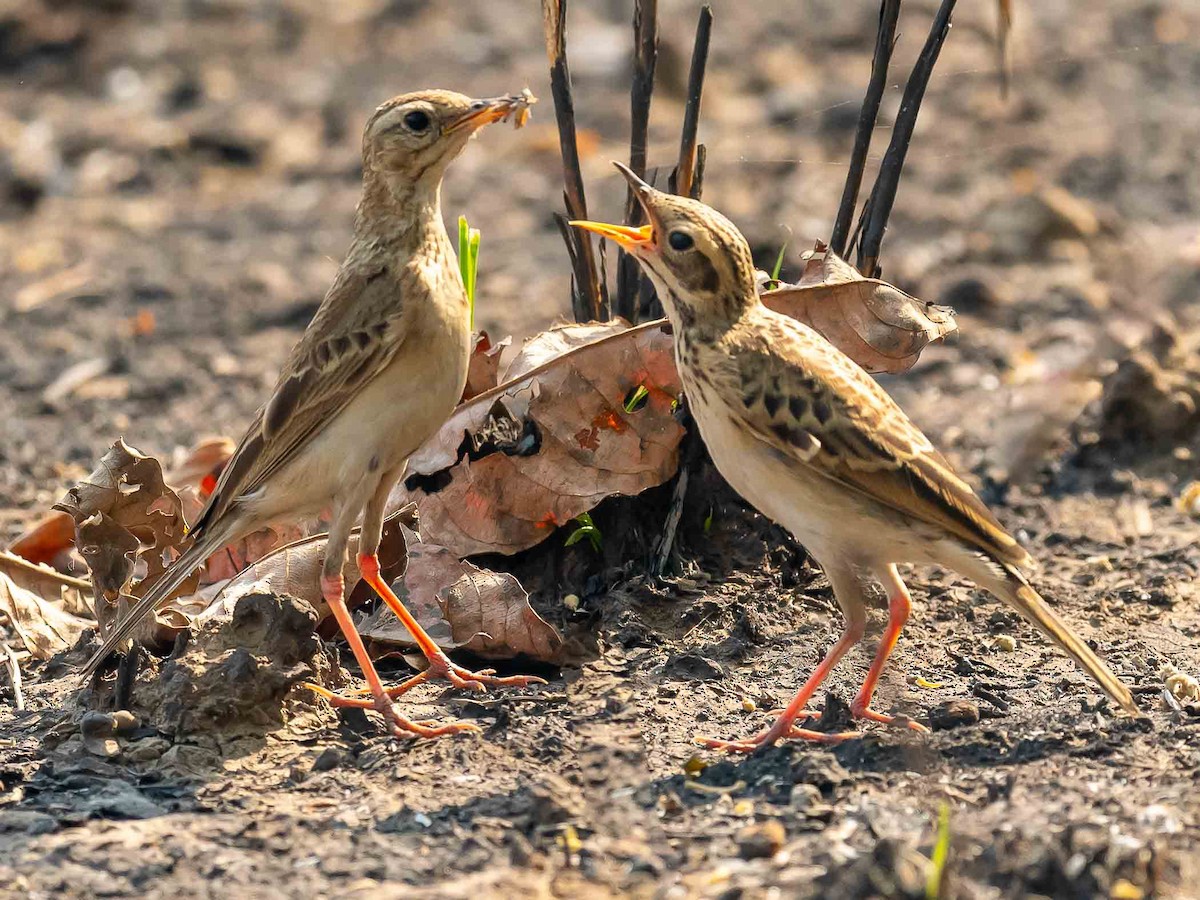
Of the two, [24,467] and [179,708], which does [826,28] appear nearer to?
[24,467]

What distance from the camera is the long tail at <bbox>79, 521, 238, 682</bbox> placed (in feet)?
18.5

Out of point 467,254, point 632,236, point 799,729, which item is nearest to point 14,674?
point 467,254

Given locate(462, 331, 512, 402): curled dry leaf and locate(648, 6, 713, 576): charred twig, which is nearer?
locate(648, 6, 713, 576): charred twig

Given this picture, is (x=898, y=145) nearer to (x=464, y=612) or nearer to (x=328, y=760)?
(x=464, y=612)

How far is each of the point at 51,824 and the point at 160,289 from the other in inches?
266

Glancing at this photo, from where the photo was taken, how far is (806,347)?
5.56 m

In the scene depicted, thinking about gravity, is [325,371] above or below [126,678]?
above

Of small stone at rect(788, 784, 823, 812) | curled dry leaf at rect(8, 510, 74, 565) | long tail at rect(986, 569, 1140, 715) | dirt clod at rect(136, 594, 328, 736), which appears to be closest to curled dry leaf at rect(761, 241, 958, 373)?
long tail at rect(986, 569, 1140, 715)

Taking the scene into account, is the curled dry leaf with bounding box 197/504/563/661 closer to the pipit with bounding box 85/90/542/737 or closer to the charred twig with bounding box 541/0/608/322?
the pipit with bounding box 85/90/542/737

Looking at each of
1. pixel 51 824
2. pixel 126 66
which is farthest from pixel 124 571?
pixel 126 66

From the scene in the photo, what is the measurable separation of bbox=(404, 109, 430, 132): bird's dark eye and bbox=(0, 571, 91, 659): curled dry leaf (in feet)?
8.06

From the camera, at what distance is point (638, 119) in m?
6.55

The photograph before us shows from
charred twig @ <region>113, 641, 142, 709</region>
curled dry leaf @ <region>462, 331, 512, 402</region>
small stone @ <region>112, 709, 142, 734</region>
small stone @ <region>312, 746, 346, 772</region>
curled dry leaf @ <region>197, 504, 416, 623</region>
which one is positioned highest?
curled dry leaf @ <region>462, 331, 512, 402</region>

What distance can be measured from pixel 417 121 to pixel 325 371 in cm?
93
